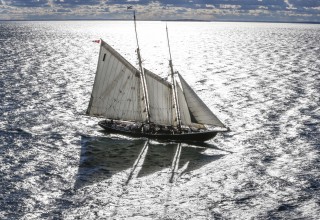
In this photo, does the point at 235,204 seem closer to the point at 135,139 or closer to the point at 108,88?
the point at 135,139

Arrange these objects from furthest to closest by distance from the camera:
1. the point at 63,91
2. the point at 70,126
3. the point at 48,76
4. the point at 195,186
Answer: the point at 48,76
the point at 63,91
the point at 70,126
the point at 195,186

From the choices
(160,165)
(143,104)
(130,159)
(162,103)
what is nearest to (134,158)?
(130,159)

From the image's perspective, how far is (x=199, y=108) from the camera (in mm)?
57406

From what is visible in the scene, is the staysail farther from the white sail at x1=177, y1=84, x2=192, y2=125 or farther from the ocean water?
the ocean water

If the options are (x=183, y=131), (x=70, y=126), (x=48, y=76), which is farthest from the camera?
(x=48, y=76)

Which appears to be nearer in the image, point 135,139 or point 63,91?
point 135,139

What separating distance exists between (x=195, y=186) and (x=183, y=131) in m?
16.5

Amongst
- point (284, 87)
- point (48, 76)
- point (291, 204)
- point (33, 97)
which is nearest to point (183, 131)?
point (291, 204)

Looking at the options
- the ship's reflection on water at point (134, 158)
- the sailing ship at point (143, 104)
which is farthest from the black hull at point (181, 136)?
the ship's reflection on water at point (134, 158)

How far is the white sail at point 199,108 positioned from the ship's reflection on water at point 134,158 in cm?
412

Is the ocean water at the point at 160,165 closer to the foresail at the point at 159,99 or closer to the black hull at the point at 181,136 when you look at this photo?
the black hull at the point at 181,136

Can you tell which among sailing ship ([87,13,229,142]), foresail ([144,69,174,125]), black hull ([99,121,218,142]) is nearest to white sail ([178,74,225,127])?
sailing ship ([87,13,229,142])

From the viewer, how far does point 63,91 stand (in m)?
96.8

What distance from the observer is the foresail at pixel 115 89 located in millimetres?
61688
